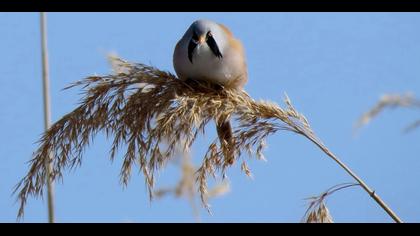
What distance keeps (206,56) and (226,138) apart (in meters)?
0.55

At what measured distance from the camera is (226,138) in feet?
9.18

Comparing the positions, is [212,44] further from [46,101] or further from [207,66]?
[46,101]

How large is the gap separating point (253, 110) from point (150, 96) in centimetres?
39

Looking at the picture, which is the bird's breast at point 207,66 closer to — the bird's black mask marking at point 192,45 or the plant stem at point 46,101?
the bird's black mask marking at point 192,45

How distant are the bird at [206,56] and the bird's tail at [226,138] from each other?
0.37 metres

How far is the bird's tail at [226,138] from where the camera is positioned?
2547 mm

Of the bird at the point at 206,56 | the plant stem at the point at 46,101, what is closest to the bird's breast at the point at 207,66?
the bird at the point at 206,56

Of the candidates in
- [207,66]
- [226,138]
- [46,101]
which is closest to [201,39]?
[207,66]

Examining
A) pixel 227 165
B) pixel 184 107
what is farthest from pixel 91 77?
pixel 227 165
